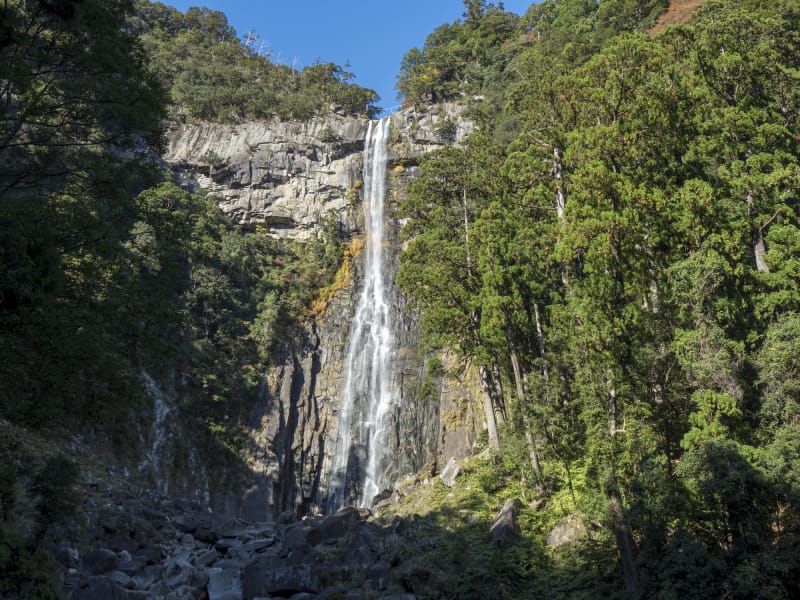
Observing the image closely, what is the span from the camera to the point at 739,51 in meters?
14.4

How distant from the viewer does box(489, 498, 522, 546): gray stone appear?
36.4 feet

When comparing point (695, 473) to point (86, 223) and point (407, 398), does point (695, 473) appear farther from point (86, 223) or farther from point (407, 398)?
point (407, 398)

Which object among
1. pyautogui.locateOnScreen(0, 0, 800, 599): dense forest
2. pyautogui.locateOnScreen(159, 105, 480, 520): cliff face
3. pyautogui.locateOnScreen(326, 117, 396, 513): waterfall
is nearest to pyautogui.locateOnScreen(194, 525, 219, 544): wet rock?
pyautogui.locateOnScreen(0, 0, 800, 599): dense forest

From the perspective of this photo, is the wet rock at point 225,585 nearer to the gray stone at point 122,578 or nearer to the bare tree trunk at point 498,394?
the gray stone at point 122,578

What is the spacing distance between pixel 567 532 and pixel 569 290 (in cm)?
508

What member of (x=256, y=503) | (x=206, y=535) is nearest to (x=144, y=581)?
(x=206, y=535)

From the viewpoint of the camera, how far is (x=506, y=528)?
37.4 feet

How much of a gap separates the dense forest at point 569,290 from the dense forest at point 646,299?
0.05 m

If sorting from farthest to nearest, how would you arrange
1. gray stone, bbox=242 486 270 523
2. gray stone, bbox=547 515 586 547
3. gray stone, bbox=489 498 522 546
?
gray stone, bbox=242 486 270 523
gray stone, bbox=489 498 522 546
gray stone, bbox=547 515 586 547

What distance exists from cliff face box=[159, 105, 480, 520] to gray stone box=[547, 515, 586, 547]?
23.6ft

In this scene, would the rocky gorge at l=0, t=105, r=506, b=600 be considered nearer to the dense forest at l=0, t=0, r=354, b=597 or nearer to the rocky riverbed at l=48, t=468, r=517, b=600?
the rocky riverbed at l=48, t=468, r=517, b=600

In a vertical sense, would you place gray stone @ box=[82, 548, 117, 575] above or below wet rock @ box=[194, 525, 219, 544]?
below

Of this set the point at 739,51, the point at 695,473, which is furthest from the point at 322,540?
the point at 739,51

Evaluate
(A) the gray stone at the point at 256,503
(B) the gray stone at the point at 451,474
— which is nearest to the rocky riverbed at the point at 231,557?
(B) the gray stone at the point at 451,474
